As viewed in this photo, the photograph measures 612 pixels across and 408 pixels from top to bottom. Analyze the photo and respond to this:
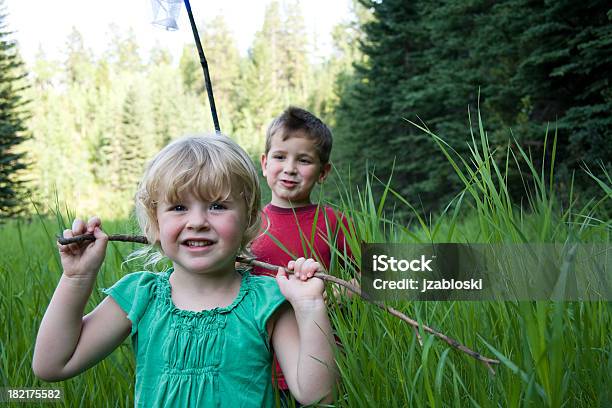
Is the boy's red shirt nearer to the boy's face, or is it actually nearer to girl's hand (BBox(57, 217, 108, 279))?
the boy's face

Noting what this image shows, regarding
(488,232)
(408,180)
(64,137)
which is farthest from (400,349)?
(64,137)

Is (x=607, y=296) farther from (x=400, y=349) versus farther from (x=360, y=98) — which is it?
(x=360, y=98)

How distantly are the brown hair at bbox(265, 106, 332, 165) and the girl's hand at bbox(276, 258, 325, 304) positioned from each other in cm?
142

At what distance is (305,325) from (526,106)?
12045 mm

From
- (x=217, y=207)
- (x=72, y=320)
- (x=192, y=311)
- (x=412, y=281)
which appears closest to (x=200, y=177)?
Answer: (x=217, y=207)

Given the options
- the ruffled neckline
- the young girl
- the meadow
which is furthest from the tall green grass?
the ruffled neckline

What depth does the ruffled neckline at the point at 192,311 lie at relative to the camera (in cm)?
128

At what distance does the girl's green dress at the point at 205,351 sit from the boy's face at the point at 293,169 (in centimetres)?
118

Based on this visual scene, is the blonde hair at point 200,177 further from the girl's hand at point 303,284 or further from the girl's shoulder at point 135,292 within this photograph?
the girl's hand at point 303,284

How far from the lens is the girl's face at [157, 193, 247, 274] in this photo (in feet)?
4.03

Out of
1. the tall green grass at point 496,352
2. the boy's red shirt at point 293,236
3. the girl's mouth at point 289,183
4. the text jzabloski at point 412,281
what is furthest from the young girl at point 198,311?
the girl's mouth at point 289,183

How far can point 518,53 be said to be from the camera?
37.1 ft

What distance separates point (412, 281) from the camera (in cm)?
A: 148

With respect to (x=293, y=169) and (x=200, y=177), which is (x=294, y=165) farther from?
(x=200, y=177)
